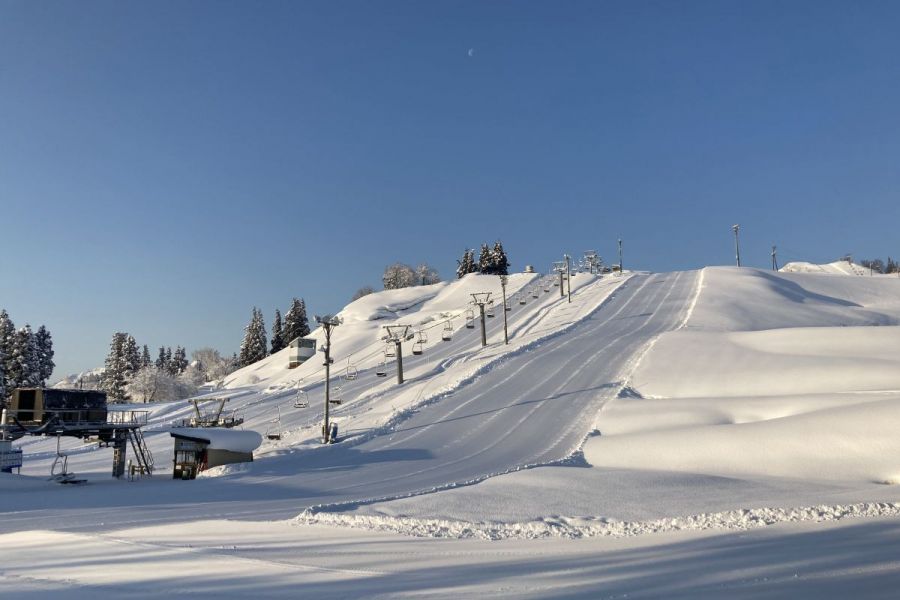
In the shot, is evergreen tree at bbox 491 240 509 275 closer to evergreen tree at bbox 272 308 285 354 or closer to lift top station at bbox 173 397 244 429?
evergreen tree at bbox 272 308 285 354

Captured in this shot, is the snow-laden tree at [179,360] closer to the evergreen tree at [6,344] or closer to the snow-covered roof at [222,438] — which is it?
the evergreen tree at [6,344]

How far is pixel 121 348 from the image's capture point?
10206cm

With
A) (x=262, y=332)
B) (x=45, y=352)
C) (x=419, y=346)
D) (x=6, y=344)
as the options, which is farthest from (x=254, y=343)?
(x=419, y=346)

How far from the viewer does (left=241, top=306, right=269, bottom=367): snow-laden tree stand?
126 metres

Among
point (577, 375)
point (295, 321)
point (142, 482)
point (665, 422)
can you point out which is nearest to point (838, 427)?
point (665, 422)

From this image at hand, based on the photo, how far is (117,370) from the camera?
332 feet

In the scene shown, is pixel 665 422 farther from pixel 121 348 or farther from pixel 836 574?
pixel 121 348

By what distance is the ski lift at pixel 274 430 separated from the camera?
38406 millimetres

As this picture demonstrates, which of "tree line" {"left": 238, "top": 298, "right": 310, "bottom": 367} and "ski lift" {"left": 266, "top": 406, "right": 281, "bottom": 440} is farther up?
"tree line" {"left": 238, "top": 298, "right": 310, "bottom": 367}

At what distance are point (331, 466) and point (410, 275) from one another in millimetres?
124417

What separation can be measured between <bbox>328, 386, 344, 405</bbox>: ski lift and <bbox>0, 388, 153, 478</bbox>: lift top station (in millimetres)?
14353

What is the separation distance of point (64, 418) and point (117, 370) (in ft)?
242

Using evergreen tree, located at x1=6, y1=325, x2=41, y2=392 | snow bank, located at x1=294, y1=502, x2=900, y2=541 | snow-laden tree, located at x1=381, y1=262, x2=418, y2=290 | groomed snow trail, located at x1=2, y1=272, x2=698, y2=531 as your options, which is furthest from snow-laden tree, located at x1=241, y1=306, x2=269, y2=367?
snow bank, located at x1=294, y1=502, x2=900, y2=541

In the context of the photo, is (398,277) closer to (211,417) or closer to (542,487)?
(211,417)
